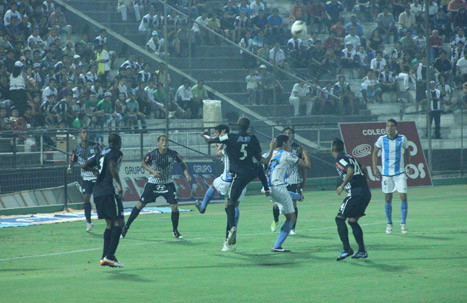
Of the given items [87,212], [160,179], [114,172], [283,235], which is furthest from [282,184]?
[87,212]

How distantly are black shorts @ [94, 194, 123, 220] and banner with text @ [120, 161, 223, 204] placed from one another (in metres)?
11.6

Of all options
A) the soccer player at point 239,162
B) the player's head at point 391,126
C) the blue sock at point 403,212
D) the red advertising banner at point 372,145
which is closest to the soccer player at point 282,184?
the soccer player at point 239,162

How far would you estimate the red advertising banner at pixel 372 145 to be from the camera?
95.9ft

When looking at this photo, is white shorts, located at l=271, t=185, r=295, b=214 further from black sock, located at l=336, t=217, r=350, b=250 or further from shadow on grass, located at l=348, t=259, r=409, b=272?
shadow on grass, located at l=348, t=259, r=409, b=272

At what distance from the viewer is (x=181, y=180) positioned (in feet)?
85.1

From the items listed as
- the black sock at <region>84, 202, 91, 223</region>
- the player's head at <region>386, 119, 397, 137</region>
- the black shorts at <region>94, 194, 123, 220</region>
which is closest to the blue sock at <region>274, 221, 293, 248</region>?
the black shorts at <region>94, 194, 123, 220</region>

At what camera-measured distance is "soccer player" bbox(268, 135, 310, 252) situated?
15.0m


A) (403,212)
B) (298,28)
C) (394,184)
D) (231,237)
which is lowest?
(231,237)

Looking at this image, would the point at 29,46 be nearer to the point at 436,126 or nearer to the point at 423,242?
the point at 436,126

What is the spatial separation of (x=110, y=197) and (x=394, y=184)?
733 cm

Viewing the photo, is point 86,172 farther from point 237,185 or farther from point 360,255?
point 360,255

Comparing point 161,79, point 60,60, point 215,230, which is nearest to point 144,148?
point 161,79

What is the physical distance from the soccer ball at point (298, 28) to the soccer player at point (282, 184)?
2060 centimetres

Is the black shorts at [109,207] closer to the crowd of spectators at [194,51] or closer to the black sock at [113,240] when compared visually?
the black sock at [113,240]
